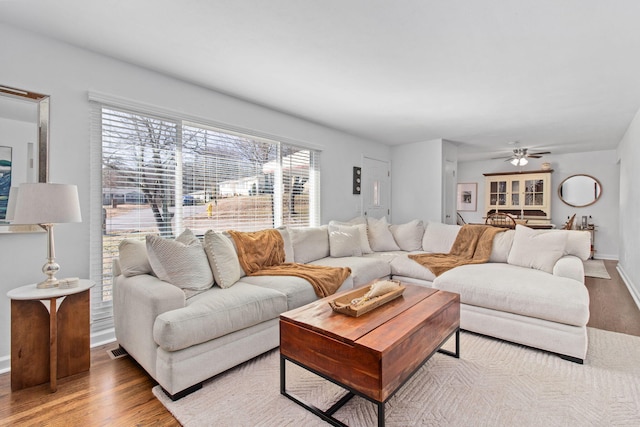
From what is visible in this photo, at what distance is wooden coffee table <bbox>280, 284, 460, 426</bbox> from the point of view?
148 centimetres

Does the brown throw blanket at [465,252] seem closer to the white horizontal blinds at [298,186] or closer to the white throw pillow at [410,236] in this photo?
the white throw pillow at [410,236]

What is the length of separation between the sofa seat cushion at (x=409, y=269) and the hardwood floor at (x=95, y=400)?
9.05ft

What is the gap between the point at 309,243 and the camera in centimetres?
376

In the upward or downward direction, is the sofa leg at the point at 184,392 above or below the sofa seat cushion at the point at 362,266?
below

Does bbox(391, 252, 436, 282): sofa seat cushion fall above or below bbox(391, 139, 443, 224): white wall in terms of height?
below

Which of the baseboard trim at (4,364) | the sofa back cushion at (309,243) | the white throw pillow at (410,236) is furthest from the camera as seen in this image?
the white throw pillow at (410,236)

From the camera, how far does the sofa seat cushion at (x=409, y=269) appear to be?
355 centimetres

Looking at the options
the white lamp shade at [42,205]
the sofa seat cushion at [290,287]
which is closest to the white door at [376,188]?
the sofa seat cushion at [290,287]

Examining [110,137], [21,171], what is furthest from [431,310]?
[21,171]

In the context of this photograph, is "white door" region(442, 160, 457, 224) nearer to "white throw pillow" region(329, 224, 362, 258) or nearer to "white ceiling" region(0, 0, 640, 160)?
"white ceiling" region(0, 0, 640, 160)

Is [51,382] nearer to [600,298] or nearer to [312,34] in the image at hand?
[312,34]

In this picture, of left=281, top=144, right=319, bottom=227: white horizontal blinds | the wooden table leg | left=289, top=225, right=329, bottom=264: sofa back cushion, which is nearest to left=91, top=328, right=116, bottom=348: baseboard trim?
the wooden table leg

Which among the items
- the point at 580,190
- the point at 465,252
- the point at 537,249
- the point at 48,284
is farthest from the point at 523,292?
the point at 580,190

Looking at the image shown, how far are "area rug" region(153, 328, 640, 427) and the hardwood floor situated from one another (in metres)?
0.11
